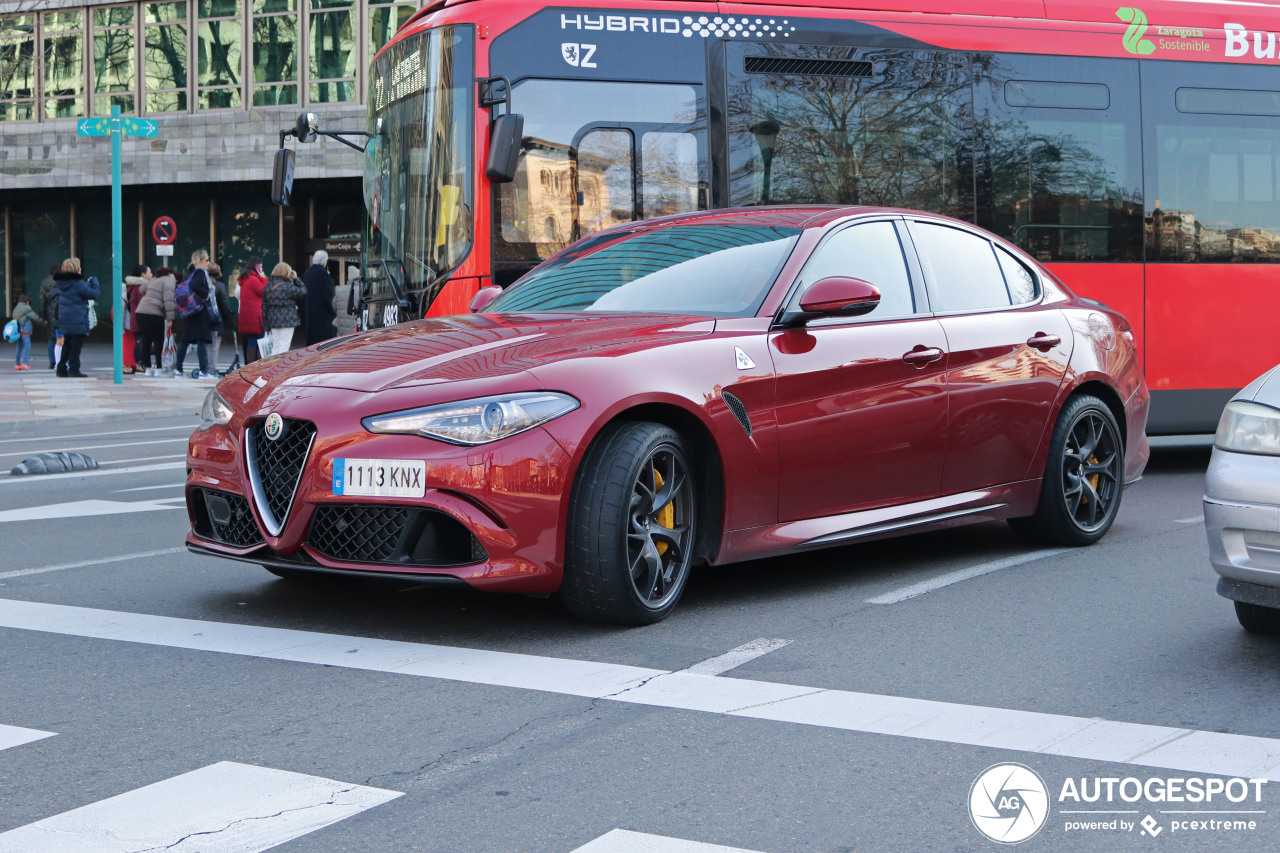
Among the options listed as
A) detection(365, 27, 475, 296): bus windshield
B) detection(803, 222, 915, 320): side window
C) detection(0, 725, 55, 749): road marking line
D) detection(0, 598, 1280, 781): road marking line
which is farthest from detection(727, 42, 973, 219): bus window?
detection(0, 725, 55, 749): road marking line

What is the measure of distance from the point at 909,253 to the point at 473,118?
4.18 m

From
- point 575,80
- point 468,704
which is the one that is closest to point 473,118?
point 575,80

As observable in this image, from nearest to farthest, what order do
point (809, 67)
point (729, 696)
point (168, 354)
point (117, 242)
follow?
1. point (729, 696)
2. point (809, 67)
3. point (117, 242)
4. point (168, 354)

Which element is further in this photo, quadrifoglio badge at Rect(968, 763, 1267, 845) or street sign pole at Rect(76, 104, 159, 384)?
street sign pole at Rect(76, 104, 159, 384)

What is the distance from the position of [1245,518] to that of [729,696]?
164 cm

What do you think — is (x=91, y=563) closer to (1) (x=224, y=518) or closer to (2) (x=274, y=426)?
(1) (x=224, y=518)

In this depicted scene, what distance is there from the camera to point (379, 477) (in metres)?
4.93

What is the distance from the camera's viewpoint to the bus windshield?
32.9 feet

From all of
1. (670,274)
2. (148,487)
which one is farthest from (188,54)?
(670,274)

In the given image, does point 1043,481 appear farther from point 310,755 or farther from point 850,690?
point 310,755

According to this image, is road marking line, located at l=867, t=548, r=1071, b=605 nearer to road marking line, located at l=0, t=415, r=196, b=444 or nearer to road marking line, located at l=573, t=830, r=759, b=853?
road marking line, located at l=573, t=830, r=759, b=853

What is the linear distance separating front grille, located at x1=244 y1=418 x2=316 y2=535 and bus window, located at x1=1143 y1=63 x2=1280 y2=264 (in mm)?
7566

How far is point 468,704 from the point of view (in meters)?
4.32

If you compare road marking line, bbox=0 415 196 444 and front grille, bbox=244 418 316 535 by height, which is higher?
front grille, bbox=244 418 316 535
